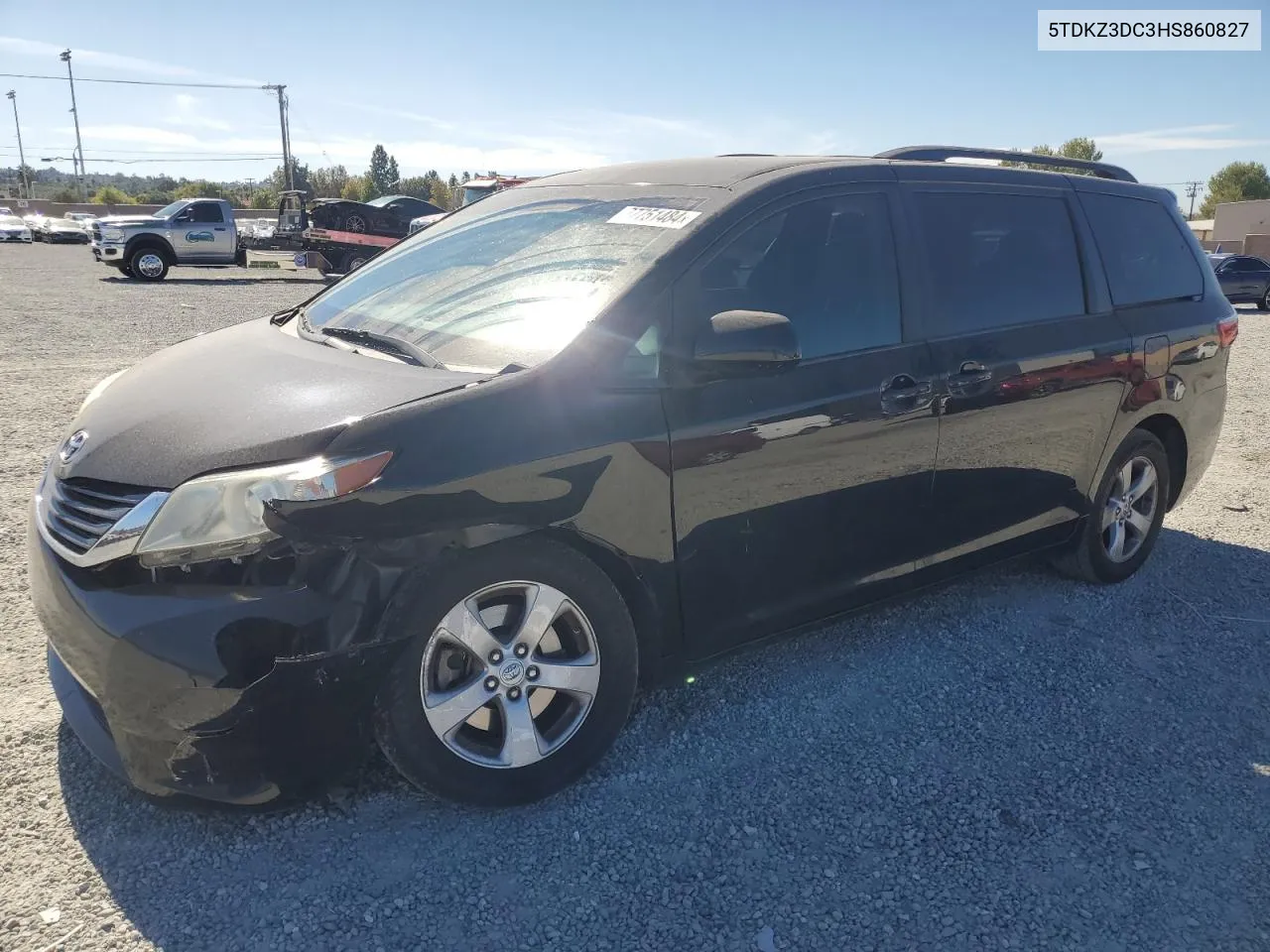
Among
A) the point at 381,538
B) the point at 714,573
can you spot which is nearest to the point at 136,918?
the point at 381,538

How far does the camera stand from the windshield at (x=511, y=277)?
2838 millimetres

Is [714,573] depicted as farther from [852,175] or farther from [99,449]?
[99,449]

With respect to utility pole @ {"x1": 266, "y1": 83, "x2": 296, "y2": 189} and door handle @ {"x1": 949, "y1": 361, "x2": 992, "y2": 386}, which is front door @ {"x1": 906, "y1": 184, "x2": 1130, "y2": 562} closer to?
door handle @ {"x1": 949, "y1": 361, "x2": 992, "y2": 386}

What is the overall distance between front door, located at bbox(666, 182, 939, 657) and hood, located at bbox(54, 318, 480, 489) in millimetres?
785

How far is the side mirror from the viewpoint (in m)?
2.76

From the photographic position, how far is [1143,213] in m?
4.55

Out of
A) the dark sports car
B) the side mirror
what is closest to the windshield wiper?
the side mirror

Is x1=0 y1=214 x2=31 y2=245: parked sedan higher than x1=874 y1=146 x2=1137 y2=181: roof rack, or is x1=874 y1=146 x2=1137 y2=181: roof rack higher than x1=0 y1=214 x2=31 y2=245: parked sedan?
x1=0 y1=214 x2=31 y2=245: parked sedan

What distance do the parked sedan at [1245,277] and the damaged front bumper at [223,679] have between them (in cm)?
2482

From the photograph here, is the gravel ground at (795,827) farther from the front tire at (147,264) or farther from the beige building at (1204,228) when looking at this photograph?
the beige building at (1204,228)

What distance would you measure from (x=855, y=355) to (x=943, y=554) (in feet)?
3.11

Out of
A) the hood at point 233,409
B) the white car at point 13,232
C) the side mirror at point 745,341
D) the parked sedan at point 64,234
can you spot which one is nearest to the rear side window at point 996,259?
the side mirror at point 745,341

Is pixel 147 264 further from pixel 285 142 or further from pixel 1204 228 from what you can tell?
pixel 1204 228

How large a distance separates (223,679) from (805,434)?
185 centimetres
